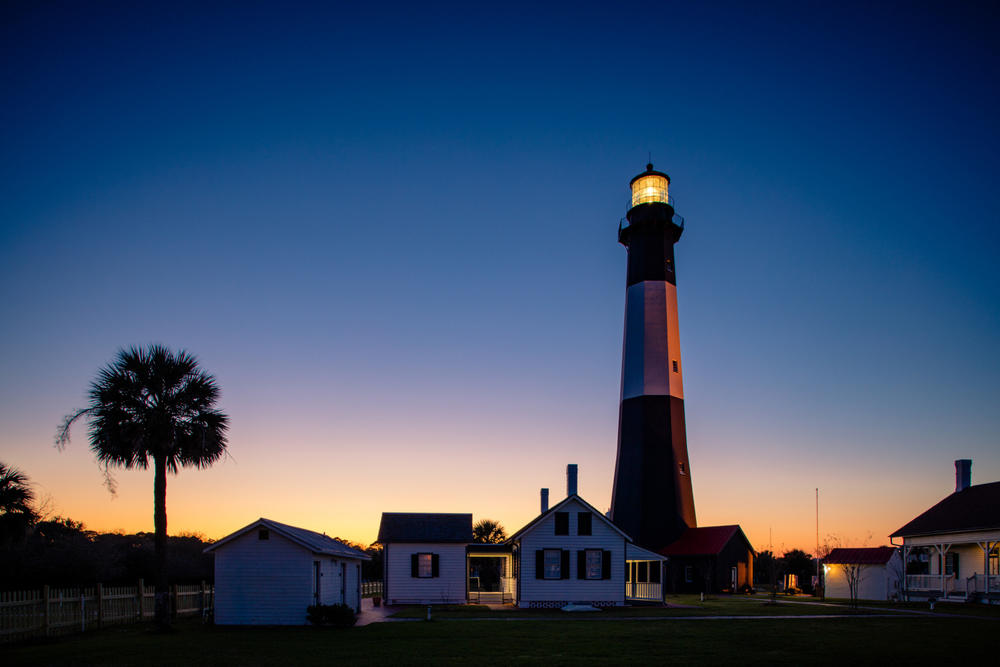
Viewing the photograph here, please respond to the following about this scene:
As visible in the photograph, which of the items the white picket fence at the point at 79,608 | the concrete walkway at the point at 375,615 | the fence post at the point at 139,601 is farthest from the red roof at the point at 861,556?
the fence post at the point at 139,601

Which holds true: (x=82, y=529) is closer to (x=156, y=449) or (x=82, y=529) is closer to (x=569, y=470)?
(x=156, y=449)

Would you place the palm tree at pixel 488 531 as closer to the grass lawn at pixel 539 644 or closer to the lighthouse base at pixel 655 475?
the lighthouse base at pixel 655 475

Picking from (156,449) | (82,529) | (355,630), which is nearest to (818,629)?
(355,630)

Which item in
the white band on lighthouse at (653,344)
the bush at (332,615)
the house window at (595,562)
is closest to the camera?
the bush at (332,615)

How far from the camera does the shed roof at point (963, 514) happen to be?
1219 inches

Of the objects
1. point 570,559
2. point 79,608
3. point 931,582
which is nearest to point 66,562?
point 79,608

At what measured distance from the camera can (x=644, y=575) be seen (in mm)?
37406

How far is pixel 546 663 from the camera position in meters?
13.9

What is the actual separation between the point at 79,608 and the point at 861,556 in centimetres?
3618

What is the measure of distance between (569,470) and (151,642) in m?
21.0

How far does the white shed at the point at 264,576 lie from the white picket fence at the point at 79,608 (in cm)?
304

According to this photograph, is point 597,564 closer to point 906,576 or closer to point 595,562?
point 595,562

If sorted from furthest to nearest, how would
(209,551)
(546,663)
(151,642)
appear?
(209,551)
(151,642)
(546,663)

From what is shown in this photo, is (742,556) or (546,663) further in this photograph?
(742,556)
